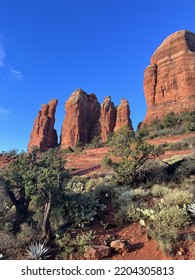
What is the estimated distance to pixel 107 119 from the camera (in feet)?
254

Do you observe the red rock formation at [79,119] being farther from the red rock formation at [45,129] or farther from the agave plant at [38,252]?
the agave plant at [38,252]

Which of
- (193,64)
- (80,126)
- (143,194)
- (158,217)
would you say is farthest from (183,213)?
(80,126)

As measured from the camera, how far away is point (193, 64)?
60.7 m

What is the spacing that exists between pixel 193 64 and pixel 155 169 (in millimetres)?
55110

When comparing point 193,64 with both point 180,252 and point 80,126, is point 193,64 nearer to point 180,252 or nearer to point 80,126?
point 80,126

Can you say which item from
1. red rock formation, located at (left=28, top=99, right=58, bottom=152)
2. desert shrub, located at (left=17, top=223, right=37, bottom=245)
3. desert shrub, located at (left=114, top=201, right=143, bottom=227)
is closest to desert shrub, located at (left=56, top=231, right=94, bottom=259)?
desert shrub, located at (left=17, top=223, right=37, bottom=245)

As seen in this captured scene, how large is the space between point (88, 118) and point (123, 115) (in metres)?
11.3

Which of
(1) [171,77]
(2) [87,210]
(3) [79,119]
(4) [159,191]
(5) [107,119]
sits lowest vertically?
(2) [87,210]

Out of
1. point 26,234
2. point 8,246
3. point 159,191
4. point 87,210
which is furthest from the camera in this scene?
point 159,191

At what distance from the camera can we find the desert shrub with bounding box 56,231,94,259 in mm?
6713

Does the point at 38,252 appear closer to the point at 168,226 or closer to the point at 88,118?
the point at 168,226

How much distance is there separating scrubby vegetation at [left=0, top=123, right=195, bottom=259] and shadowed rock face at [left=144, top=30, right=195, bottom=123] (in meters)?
44.9

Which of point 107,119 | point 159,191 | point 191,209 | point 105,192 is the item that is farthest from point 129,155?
point 107,119

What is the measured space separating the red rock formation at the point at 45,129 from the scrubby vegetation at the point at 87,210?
64.2 metres
